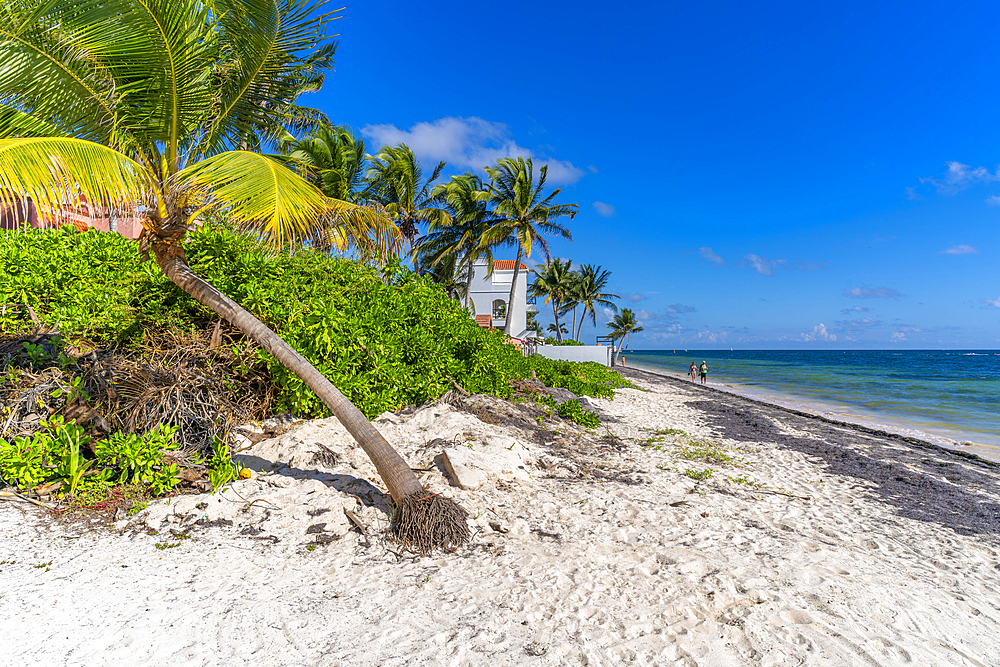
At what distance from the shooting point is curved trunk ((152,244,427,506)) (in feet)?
14.5

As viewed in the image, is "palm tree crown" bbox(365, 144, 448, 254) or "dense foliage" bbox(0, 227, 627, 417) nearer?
"dense foliage" bbox(0, 227, 627, 417)

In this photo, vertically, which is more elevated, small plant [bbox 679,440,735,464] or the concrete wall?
the concrete wall

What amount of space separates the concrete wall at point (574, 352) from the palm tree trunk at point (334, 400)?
84.2 feet

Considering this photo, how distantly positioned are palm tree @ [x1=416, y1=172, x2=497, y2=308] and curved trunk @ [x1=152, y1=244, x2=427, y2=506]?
61.1 ft

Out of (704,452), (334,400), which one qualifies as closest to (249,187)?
(334,400)

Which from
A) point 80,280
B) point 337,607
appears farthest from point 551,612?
point 80,280

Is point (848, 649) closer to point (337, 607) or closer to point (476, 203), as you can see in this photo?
point (337, 607)

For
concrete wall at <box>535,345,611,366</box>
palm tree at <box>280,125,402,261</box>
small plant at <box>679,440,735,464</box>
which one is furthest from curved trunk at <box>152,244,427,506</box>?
concrete wall at <box>535,345,611,366</box>

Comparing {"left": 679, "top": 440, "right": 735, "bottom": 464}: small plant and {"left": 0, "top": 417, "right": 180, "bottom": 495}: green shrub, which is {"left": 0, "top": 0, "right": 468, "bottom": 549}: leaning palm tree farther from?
{"left": 679, "top": 440, "right": 735, "bottom": 464}: small plant

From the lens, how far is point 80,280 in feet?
20.4

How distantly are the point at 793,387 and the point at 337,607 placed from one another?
106ft

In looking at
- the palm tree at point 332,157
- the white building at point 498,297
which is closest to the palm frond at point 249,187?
the palm tree at point 332,157

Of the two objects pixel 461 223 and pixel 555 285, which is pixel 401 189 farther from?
pixel 555 285

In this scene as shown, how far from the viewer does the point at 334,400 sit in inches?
177
